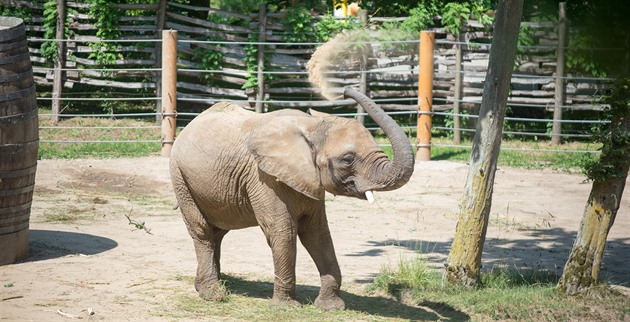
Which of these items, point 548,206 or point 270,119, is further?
point 548,206

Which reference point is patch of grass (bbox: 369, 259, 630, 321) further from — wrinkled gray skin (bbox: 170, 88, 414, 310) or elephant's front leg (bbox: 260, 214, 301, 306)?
elephant's front leg (bbox: 260, 214, 301, 306)

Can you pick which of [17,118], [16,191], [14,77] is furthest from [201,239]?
[14,77]

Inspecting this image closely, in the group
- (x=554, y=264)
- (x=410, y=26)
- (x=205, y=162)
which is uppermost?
(x=410, y=26)

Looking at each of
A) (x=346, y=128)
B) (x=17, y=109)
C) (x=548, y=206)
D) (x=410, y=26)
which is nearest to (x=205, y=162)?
(x=346, y=128)

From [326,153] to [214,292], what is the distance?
157cm

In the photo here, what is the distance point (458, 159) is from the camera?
14.7 m

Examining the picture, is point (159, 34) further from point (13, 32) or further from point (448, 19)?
point (13, 32)

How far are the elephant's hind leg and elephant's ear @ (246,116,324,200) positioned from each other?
0.91 meters

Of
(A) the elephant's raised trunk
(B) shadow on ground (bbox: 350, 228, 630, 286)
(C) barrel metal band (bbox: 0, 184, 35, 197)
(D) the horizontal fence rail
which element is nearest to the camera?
(A) the elephant's raised trunk

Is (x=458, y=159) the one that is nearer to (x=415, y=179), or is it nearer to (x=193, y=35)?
(x=415, y=179)

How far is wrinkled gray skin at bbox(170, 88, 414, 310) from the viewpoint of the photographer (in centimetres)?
647

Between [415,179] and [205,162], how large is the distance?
21.2 feet

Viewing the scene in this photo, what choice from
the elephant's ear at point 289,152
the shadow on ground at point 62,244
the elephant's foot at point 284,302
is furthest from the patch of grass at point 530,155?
the elephant's ear at point 289,152

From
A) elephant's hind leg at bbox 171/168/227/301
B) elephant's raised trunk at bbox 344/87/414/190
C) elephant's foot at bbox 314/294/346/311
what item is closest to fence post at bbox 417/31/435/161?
elephant's hind leg at bbox 171/168/227/301
